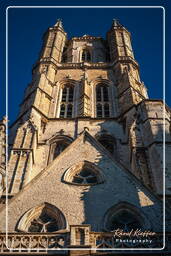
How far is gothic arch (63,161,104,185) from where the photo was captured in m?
14.8

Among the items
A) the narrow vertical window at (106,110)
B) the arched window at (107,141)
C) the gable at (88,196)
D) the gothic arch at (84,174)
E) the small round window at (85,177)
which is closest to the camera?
the gable at (88,196)

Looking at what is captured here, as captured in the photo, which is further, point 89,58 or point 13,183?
point 89,58

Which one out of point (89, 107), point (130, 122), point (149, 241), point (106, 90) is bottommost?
point (149, 241)

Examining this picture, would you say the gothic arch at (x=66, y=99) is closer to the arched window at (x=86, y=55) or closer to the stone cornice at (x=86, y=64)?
the stone cornice at (x=86, y=64)

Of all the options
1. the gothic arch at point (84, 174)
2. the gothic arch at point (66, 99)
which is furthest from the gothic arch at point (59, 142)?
the gothic arch at point (84, 174)

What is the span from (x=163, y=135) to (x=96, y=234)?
7723 mm

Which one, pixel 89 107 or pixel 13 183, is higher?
pixel 89 107

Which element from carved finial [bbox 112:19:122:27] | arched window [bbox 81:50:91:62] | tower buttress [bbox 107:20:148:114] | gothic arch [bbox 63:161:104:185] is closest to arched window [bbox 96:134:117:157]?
tower buttress [bbox 107:20:148:114]

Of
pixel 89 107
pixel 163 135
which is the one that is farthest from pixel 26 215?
pixel 89 107

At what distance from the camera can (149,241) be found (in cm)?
1073

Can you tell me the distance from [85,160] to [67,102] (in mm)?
9600

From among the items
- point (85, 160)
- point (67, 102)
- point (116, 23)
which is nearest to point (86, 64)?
point (67, 102)

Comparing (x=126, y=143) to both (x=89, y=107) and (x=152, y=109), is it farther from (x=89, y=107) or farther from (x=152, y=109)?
(x=89, y=107)

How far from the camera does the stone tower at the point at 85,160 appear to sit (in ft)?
41.1
